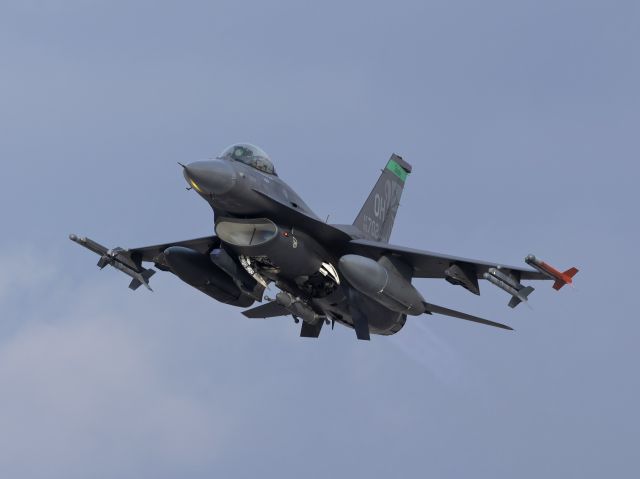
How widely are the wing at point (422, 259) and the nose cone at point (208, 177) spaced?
4.39 meters

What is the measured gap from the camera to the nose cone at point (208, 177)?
1539 inches

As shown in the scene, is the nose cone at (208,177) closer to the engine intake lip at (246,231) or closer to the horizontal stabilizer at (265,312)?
the engine intake lip at (246,231)

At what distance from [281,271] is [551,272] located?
7.50m

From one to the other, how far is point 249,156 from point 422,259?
5.64 m

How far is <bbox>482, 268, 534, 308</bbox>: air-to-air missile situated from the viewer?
39.2 metres

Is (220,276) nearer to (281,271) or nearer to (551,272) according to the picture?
(281,271)

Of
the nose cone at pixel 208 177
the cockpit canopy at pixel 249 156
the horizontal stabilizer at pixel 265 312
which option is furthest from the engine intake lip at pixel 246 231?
the horizontal stabilizer at pixel 265 312

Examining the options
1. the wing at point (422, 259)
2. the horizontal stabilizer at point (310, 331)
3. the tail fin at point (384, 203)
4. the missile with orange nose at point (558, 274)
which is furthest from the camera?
the tail fin at point (384, 203)

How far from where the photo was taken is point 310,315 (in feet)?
138

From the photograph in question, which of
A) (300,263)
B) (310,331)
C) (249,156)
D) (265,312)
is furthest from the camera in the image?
(265,312)

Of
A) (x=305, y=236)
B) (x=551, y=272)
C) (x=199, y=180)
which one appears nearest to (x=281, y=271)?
(x=305, y=236)

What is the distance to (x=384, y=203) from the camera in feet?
152

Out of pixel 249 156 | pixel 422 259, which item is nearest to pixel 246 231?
pixel 249 156

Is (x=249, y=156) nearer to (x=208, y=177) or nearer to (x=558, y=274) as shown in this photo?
(x=208, y=177)
